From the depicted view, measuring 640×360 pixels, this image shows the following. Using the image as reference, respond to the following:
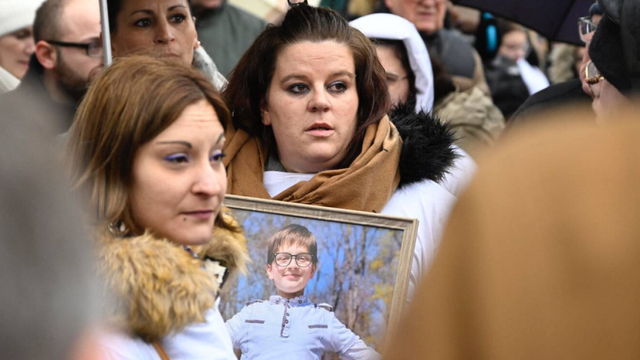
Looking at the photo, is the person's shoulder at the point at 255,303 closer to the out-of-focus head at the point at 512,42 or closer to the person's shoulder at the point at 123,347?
the person's shoulder at the point at 123,347

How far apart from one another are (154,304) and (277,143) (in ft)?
4.35

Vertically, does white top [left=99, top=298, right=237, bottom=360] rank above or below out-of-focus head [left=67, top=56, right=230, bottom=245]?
→ below

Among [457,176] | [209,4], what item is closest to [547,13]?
[209,4]

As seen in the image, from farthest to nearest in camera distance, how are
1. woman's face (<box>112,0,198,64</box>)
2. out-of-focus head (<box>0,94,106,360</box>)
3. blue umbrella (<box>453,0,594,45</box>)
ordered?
1. blue umbrella (<box>453,0,594,45</box>)
2. woman's face (<box>112,0,198,64</box>)
3. out-of-focus head (<box>0,94,106,360</box>)

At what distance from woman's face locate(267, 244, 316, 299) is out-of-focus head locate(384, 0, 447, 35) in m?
3.19

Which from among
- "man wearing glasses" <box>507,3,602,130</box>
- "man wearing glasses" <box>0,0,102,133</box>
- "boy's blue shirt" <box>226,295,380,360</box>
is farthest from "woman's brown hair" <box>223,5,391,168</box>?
"man wearing glasses" <box>507,3,602,130</box>

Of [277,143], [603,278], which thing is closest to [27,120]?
[603,278]

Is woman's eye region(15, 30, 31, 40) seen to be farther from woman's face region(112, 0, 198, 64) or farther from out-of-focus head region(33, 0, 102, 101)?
woman's face region(112, 0, 198, 64)

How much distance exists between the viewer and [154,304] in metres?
2.21

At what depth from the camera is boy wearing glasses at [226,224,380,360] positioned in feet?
8.83

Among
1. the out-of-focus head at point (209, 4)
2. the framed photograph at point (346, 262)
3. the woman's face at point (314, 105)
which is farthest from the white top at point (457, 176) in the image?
the out-of-focus head at point (209, 4)

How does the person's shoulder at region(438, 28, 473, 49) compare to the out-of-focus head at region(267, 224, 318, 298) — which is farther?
the person's shoulder at region(438, 28, 473, 49)

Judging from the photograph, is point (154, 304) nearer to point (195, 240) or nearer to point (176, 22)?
point (195, 240)

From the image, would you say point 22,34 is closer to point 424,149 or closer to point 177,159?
point 177,159
